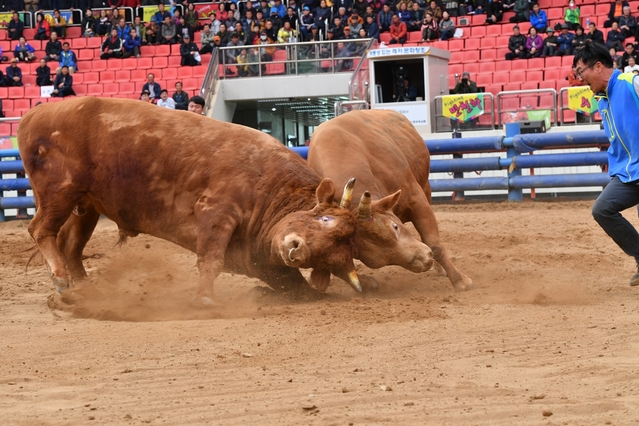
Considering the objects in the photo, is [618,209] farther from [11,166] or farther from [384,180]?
[11,166]

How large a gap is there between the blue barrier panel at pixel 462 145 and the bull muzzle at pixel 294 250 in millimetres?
7737

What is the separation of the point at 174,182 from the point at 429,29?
17.2m

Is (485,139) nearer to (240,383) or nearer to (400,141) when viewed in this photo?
(400,141)

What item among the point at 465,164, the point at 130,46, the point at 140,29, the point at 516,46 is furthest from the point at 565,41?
the point at 140,29

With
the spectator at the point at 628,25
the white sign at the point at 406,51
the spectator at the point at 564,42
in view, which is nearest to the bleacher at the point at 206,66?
the spectator at the point at 564,42

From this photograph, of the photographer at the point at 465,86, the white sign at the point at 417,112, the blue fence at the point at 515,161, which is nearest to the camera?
the blue fence at the point at 515,161

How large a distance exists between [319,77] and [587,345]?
17273 millimetres

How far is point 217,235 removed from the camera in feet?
21.6

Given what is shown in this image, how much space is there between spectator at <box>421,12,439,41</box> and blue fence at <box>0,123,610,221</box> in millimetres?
9605

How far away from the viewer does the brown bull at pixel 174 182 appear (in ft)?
Answer: 21.8

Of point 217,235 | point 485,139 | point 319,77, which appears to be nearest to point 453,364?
point 217,235

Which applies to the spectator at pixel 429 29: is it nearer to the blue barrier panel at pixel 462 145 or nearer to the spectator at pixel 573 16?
the spectator at pixel 573 16

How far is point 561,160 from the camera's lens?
13.0 meters

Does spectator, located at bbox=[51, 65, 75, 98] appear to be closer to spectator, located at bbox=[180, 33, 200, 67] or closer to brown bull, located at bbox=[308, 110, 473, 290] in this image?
spectator, located at bbox=[180, 33, 200, 67]
